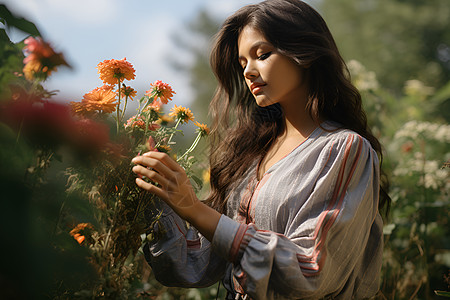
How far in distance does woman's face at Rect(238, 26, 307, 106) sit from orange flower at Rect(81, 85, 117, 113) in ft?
1.87

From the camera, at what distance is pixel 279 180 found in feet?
5.03

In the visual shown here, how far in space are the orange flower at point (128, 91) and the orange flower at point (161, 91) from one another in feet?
0.19

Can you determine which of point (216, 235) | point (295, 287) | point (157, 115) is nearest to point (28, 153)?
point (157, 115)

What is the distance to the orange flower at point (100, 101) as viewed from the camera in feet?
3.95

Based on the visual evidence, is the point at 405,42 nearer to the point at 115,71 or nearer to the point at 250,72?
the point at 250,72

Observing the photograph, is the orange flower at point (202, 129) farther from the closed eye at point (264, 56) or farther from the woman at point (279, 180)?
the closed eye at point (264, 56)

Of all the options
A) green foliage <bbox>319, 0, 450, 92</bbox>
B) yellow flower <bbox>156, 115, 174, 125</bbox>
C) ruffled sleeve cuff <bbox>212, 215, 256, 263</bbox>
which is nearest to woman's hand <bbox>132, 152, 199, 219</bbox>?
ruffled sleeve cuff <bbox>212, 215, 256, 263</bbox>

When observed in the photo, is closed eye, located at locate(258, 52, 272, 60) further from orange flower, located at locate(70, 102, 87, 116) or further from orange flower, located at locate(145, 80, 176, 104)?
orange flower, located at locate(70, 102, 87, 116)

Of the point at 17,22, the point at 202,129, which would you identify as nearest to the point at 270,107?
the point at 202,129

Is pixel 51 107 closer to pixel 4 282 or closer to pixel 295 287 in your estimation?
pixel 4 282

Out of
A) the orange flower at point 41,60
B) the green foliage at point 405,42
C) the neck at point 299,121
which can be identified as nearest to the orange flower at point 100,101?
the orange flower at point 41,60

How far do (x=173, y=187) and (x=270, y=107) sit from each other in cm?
89

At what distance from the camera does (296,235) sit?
55.1 inches

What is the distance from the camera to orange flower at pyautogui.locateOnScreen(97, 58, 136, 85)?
1.29 metres
